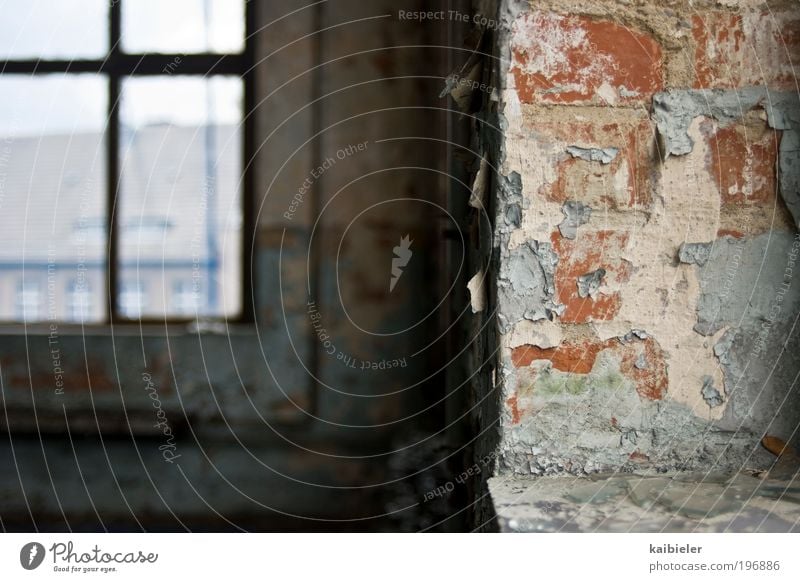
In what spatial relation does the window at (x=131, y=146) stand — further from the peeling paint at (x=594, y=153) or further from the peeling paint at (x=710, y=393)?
the peeling paint at (x=710, y=393)

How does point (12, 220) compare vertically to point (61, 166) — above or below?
below

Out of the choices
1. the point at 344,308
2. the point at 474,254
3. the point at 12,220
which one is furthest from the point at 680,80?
the point at 12,220

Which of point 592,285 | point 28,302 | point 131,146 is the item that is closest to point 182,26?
point 131,146

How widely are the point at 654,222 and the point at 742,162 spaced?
0.11m

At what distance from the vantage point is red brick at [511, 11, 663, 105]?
642 millimetres

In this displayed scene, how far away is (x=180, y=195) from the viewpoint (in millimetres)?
1490

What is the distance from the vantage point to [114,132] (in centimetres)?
150

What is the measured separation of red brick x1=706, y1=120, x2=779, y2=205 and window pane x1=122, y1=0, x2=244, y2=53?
1.15m

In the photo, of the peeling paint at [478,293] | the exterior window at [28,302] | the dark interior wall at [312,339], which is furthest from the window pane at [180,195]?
the peeling paint at [478,293]

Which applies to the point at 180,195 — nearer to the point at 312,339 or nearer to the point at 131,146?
the point at 131,146

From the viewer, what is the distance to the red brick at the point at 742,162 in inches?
25.2

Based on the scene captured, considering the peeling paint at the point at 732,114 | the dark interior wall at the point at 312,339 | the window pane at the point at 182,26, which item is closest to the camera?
the peeling paint at the point at 732,114

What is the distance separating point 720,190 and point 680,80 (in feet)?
0.40
